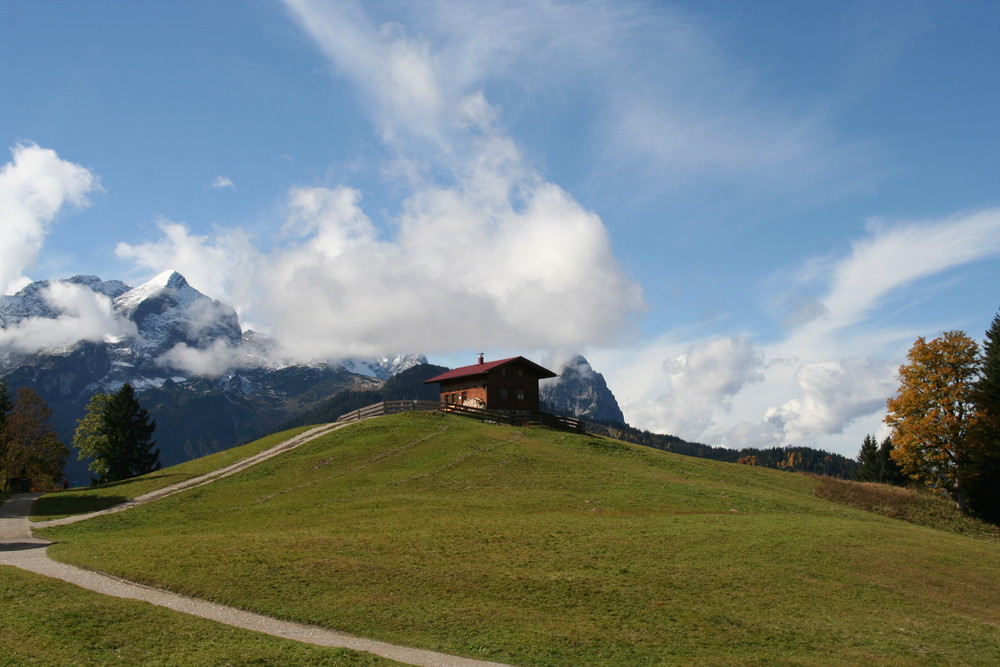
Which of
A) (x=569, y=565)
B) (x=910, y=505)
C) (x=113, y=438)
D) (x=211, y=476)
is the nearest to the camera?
(x=569, y=565)

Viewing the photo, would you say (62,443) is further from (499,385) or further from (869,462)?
(869,462)

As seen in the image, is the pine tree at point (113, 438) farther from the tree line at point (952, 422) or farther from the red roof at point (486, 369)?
the tree line at point (952, 422)

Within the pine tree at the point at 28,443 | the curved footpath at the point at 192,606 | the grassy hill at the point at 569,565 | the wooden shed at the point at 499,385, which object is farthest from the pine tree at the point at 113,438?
the curved footpath at the point at 192,606

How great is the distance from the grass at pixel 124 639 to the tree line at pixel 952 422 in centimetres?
5563

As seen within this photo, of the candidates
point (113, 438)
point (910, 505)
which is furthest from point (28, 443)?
point (910, 505)

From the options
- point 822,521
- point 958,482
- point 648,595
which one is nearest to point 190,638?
point 648,595

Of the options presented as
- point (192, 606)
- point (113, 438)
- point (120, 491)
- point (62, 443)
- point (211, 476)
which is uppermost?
point (113, 438)

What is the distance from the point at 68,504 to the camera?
155 ft

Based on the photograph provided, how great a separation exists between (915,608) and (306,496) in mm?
36279

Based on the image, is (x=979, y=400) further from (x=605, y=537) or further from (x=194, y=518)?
(x=194, y=518)

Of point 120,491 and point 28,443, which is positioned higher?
point 28,443

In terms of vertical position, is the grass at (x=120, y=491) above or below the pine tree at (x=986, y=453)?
below

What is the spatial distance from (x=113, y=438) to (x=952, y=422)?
4280 inches

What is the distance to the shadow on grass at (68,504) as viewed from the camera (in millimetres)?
43625
